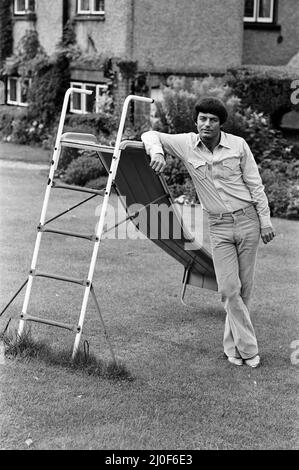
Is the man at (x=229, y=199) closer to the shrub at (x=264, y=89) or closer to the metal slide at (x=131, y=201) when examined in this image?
the metal slide at (x=131, y=201)

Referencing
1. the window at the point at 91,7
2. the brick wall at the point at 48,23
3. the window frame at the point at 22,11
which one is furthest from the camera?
the window frame at the point at 22,11

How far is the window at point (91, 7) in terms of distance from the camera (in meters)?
20.9

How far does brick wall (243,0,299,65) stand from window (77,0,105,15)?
12.8 feet

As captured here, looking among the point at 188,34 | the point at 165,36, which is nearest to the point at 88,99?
the point at 165,36

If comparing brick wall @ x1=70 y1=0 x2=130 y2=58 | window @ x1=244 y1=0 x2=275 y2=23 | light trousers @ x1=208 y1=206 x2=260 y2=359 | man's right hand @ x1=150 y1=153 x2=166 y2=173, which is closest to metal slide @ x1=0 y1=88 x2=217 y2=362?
man's right hand @ x1=150 y1=153 x2=166 y2=173

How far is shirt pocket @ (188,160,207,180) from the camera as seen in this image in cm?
632

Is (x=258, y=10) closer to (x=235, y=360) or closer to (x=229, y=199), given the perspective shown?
(x=229, y=199)

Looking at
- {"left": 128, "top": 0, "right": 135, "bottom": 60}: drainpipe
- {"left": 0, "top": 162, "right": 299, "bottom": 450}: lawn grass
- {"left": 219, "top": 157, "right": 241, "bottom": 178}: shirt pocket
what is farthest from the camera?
{"left": 128, "top": 0, "right": 135, "bottom": 60}: drainpipe

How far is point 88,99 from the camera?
21.6 meters

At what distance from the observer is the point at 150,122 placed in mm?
→ 16719

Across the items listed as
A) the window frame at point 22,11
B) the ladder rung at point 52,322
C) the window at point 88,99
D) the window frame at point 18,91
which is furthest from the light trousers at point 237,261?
the window frame at point 22,11

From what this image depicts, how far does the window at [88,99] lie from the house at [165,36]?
0.09ft

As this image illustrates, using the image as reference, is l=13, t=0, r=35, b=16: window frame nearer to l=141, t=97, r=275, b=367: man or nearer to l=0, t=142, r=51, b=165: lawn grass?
l=0, t=142, r=51, b=165: lawn grass

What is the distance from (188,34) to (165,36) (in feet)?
2.24
